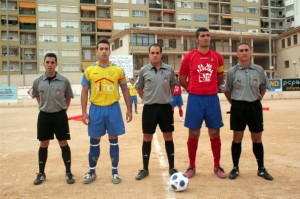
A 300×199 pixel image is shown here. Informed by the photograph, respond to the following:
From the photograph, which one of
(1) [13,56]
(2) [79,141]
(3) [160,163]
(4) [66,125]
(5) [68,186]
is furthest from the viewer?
(1) [13,56]

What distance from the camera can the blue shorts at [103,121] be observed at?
18.3ft

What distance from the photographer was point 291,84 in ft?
115

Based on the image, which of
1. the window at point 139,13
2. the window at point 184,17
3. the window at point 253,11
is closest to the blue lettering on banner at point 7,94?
the window at point 139,13

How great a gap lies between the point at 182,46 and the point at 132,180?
159 feet

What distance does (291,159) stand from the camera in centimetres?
680

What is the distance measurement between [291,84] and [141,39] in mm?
23148

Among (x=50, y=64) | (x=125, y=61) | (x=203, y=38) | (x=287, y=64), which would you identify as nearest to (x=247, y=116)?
(x=203, y=38)

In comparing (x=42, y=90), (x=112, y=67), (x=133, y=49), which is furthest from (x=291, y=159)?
(x=133, y=49)

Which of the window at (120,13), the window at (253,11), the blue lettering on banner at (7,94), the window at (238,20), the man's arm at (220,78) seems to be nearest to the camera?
the man's arm at (220,78)

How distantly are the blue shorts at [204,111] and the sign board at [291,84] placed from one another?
3167 cm

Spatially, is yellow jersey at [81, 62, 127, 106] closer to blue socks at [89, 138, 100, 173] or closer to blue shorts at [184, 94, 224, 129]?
blue socks at [89, 138, 100, 173]

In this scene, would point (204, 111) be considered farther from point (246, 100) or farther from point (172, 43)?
point (172, 43)

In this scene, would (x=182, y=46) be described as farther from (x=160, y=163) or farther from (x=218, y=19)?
(x=160, y=163)

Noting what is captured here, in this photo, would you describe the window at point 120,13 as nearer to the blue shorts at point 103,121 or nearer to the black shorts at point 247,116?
the blue shorts at point 103,121
